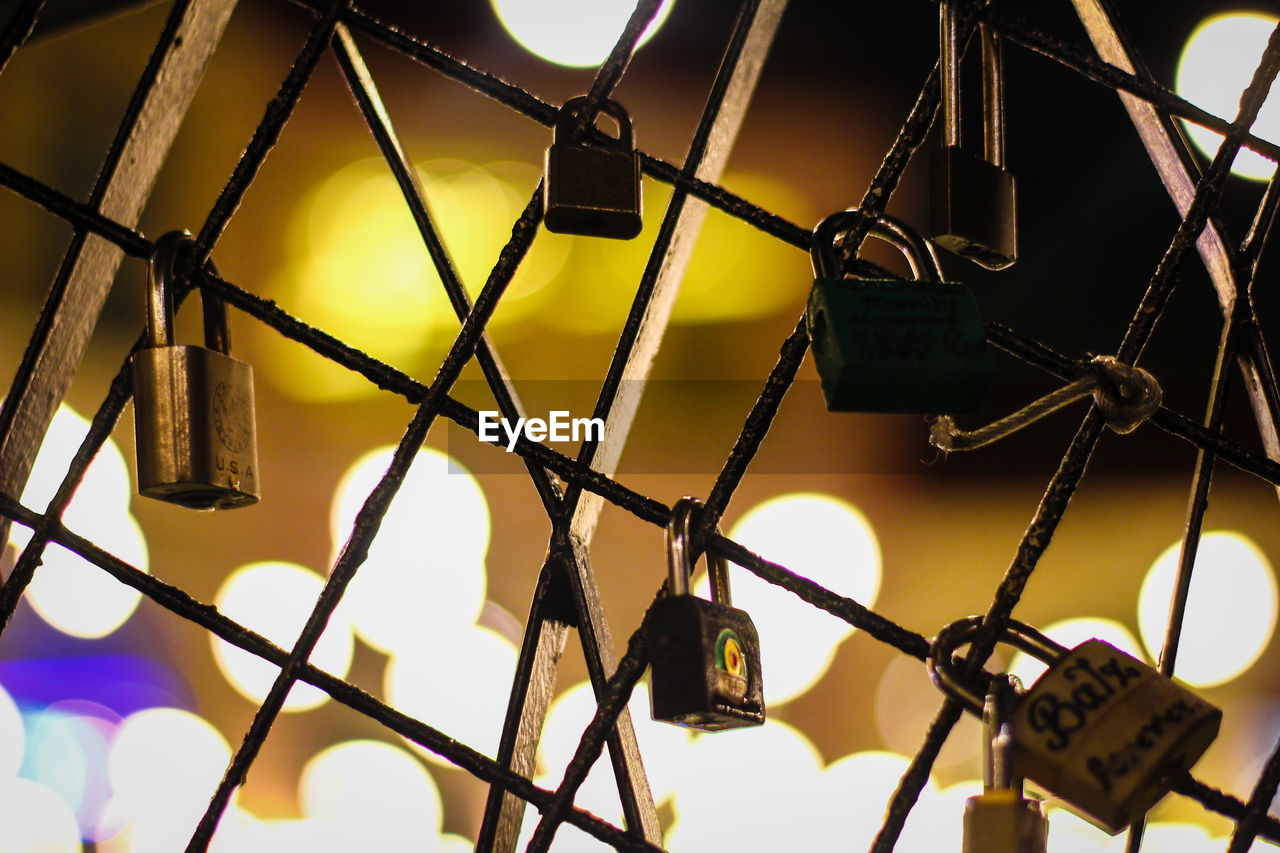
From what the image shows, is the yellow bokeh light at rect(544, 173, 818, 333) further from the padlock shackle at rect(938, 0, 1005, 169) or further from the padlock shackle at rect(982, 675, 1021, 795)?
the padlock shackle at rect(982, 675, 1021, 795)

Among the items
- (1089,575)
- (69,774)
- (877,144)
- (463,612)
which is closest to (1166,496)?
(1089,575)

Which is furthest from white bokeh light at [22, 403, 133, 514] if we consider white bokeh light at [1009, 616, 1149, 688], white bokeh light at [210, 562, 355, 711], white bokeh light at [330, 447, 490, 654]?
white bokeh light at [1009, 616, 1149, 688]

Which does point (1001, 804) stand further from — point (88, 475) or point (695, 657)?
point (88, 475)

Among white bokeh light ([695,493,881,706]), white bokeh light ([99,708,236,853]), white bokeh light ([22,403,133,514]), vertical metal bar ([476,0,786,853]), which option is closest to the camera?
vertical metal bar ([476,0,786,853])

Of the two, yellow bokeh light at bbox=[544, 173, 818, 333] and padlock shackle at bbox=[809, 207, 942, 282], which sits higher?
yellow bokeh light at bbox=[544, 173, 818, 333]

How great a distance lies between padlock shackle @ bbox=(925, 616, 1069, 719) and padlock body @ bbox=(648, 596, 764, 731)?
2.7 inches

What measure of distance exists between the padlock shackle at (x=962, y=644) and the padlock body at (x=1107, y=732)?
0.6 inches

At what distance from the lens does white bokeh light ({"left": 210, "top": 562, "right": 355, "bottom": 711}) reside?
3367 mm

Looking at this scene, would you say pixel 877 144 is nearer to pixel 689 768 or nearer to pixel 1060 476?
pixel 689 768

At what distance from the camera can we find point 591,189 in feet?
1.26

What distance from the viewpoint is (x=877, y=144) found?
8.87 ft

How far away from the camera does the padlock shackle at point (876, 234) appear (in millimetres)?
394

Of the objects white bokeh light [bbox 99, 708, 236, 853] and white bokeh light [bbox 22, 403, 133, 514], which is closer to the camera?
white bokeh light [bbox 22, 403, 133, 514]

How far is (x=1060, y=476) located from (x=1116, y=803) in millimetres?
118
